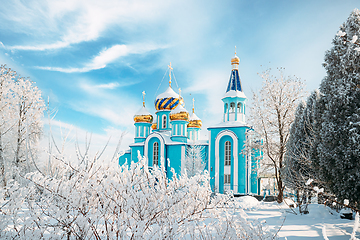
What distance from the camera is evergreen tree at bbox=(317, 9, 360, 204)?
5.43m

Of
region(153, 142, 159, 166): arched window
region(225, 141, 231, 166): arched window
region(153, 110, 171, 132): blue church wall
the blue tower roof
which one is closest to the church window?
region(225, 141, 231, 166): arched window

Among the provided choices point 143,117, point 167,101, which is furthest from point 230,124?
point 143,117

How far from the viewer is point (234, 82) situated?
20.3 meters

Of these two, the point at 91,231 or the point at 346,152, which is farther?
the point at 346,152

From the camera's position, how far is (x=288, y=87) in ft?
45.2

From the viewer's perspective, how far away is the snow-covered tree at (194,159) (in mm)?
19000

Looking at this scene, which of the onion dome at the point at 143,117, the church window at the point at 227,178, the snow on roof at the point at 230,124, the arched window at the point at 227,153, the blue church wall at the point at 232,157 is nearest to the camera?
the blue church wall at the point at 232,157

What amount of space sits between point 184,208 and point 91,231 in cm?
125

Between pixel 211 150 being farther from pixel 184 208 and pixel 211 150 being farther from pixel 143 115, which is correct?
pixel 184 208

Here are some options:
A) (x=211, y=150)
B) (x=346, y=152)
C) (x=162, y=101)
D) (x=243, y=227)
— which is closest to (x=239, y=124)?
(x=211, y=150)

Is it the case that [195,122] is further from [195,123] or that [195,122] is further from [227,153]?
[227,153]

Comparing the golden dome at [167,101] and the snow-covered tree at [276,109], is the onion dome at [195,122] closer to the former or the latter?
the golden dome at [167,101]

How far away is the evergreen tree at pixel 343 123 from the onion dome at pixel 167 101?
17650mm

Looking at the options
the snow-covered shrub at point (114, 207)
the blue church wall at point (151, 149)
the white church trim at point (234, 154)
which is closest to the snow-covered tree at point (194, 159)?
the white church trim at point (234, 154)
